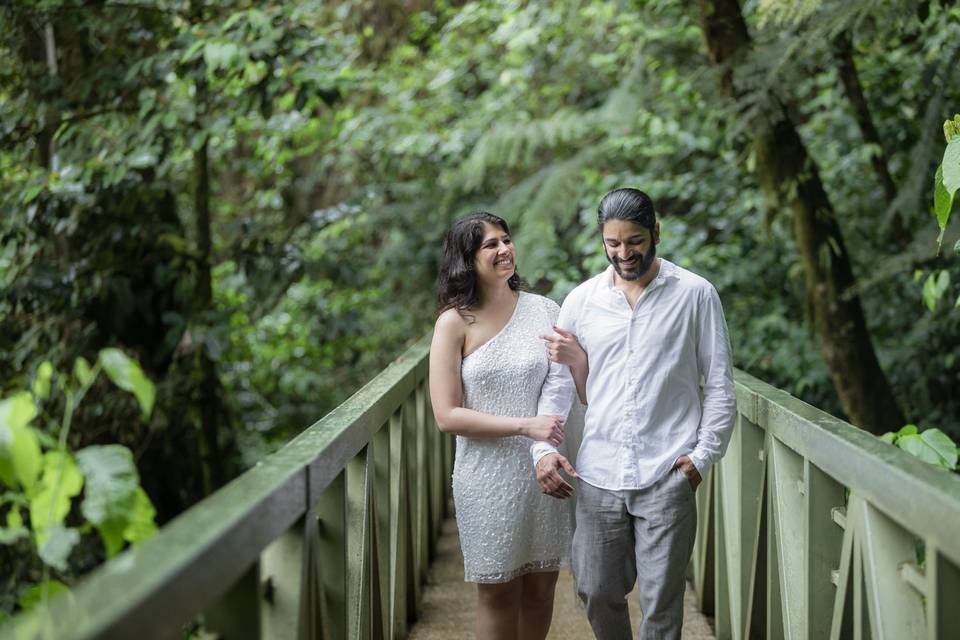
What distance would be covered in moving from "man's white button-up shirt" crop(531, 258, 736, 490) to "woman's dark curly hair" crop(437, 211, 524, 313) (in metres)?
0.48

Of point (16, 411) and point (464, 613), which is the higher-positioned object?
point (16, 411)

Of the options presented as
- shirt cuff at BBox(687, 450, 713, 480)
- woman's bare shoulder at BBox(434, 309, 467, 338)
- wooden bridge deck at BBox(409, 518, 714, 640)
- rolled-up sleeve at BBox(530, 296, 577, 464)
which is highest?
woman's bare shoulder at BBox(434, 309, 467, 338)

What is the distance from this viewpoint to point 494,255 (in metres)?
3.42

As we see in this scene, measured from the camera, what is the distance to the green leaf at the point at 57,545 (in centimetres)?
167

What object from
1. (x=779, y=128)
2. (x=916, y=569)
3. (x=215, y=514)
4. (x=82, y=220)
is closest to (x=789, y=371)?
(x=779, y=128)

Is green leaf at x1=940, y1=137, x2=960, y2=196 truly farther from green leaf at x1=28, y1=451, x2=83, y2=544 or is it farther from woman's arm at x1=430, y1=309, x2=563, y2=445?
green leaf at x1=28, y1=451, x2=83, y2=544

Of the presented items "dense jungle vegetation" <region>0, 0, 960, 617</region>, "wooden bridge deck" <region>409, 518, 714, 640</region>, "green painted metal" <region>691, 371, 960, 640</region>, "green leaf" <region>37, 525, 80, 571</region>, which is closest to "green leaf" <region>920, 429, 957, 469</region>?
"dense jungle vegetation" <region>0, 0, 960, 617</region>

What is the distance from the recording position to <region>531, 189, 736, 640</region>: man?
303 centimetres

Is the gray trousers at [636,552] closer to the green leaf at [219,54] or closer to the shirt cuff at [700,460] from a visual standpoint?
the shirt cuff at [700,460]

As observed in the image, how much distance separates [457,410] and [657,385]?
659mm

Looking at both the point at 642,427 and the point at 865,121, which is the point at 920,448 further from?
the point at 865,121

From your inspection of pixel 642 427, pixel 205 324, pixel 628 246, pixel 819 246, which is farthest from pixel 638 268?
pixel 205 324

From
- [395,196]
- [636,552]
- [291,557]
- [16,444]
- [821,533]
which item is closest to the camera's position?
[16,444]

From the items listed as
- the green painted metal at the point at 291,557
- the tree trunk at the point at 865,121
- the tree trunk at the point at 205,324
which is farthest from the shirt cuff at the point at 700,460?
the tree trunk at the point at 865,121
